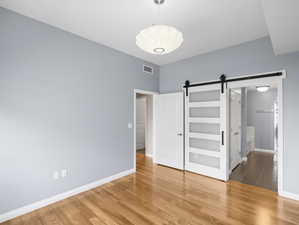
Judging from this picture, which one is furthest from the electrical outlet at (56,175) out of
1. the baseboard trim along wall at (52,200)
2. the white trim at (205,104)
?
the white trim at (205,104)

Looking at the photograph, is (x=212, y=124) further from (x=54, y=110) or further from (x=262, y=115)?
(x=262, y=115)

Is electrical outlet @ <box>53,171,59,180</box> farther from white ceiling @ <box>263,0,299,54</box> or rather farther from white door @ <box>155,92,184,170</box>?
white ceiling @ <box>263,0,299,54</box>

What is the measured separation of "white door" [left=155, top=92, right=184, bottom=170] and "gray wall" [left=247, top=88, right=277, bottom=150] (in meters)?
4.18

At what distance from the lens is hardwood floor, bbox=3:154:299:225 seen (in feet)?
6.53

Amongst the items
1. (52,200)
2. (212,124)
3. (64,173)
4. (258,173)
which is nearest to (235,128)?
(212,124)

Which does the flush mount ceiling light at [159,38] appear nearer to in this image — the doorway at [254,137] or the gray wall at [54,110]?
the gray wall at [54,110]

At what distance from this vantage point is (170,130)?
407cm

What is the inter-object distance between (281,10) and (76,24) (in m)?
2.77

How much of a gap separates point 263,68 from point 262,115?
13.6ft

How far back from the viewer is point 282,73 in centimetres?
259

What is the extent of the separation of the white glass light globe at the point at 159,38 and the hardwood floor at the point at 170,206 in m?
2.22

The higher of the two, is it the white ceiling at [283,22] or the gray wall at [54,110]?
the white ceiling at [283,22]

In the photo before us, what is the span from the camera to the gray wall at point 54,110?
2.04 meters

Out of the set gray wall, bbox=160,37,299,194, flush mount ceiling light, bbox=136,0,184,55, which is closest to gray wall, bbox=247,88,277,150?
gray wall, bbox=160,37,299,194
